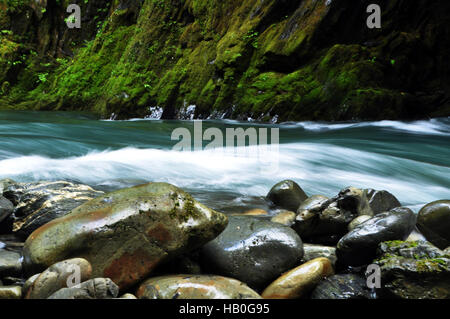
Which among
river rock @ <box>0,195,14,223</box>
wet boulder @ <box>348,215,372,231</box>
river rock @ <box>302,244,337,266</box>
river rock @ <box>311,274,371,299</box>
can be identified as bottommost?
river rock @ <box>311,274,371,299</box>

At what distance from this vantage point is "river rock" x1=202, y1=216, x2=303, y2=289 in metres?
2.60

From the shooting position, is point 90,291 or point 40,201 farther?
point 40,201

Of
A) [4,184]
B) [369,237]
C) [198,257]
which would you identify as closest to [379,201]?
[369,237]

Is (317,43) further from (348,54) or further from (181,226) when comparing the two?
(181,226)

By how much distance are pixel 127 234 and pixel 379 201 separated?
2.67m

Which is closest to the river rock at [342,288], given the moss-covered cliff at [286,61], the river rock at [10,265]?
the river rock at [10,265]

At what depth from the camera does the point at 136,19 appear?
17.8 meters

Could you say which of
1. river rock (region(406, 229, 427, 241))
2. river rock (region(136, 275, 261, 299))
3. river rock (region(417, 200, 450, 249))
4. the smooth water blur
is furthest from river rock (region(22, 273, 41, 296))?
river rock (region(417, 200, 450, 249))

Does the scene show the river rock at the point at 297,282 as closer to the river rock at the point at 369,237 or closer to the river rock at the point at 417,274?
the river rock at the point at 369,237

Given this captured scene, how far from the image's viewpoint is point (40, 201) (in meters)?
3.33

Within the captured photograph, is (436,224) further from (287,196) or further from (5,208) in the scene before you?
(5,208)

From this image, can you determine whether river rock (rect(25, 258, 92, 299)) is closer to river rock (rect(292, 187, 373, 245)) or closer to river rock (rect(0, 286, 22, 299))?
river rock (rect(0, 286, 22, 299))

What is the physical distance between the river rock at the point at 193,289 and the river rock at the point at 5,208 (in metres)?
1.70

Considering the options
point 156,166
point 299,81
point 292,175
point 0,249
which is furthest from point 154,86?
point 0,249
